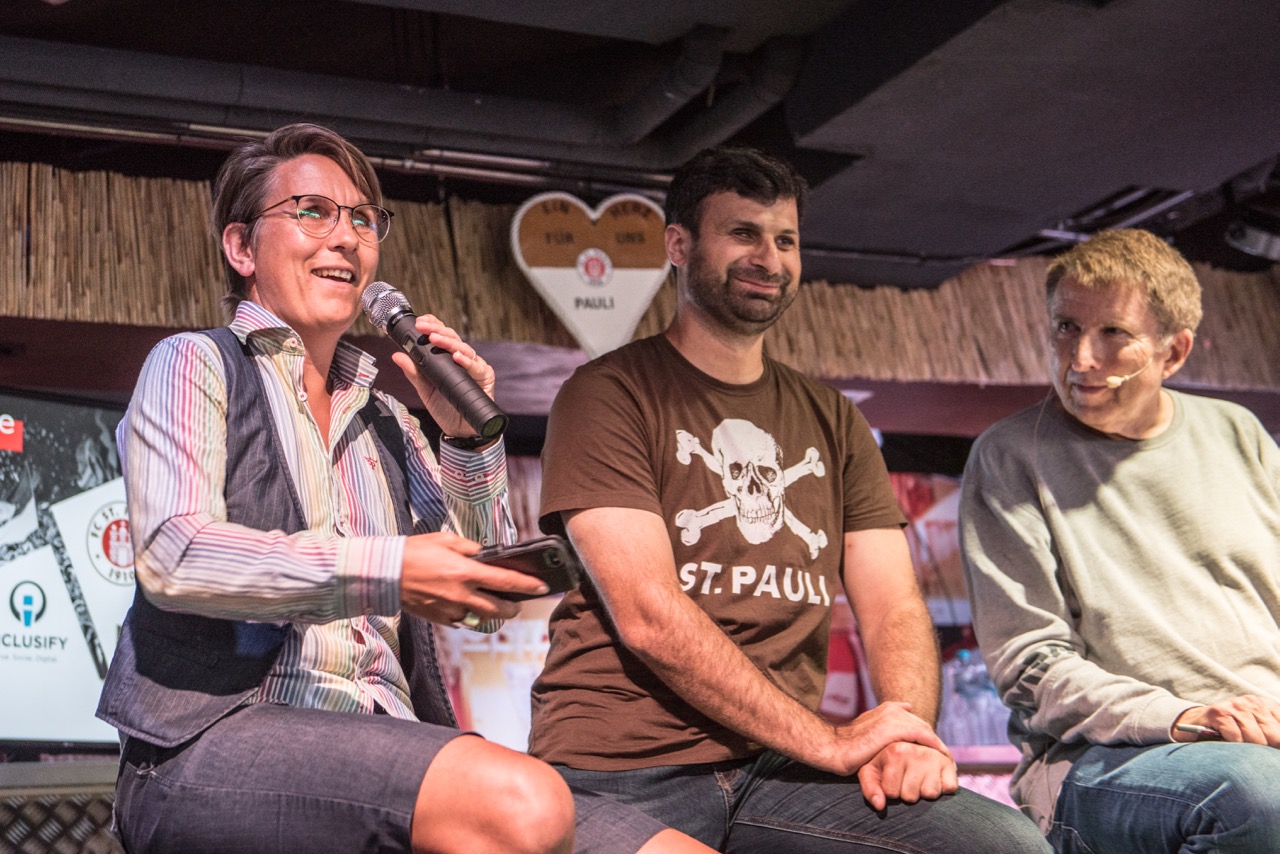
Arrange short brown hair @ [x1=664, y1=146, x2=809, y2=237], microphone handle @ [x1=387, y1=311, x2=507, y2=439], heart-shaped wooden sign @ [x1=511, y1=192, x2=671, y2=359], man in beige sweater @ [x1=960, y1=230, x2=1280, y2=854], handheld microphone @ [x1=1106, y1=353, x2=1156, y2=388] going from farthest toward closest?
heart-shaped wooden sign @ [x1=511, y1=192, x2=671, y2=359]
short brown hair @ [x1=664, y1=146, x2=809, y2=237]
handheld microphone @ [x1=1106, y1=353, x2=1156, y2=388]
man in beige sweater @ [x1=960, y1=230, x2=1280, y2=854]
microphone handle @ [x1=387, y1=311, x2=507, y2=439]

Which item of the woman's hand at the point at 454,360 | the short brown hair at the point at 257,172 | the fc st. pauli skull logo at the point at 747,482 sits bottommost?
the fc st. pauli skull logo at the point at 747,482

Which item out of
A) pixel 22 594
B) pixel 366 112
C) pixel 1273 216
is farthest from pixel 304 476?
pixel 1273 216

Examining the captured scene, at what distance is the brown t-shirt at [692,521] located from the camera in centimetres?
183

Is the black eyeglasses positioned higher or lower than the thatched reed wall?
lower

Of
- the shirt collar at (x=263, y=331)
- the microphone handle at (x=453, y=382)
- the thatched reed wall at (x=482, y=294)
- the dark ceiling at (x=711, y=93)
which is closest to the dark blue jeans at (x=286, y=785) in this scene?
the microphone handle at (x=453, y=382)

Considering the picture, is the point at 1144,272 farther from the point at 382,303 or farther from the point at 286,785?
the point at 286,785

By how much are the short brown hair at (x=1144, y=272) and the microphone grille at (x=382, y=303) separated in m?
1.24

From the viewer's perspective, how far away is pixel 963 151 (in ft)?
10.9

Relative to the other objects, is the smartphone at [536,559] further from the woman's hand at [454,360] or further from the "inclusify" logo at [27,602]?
the "inclusify" logo at [27,602]

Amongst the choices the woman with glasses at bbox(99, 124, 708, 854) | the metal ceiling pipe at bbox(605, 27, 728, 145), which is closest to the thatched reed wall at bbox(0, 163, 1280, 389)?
the metal ceiling pipe at bbox(605, 27, 728, 145)

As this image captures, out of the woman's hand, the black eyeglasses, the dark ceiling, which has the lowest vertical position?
the woman's hand

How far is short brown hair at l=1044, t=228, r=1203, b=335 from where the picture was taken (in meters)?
2.20

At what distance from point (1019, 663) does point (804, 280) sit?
2145mm

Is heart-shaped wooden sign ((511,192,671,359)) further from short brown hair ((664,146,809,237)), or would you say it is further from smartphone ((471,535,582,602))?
smartphone ((471,535,582,602))
